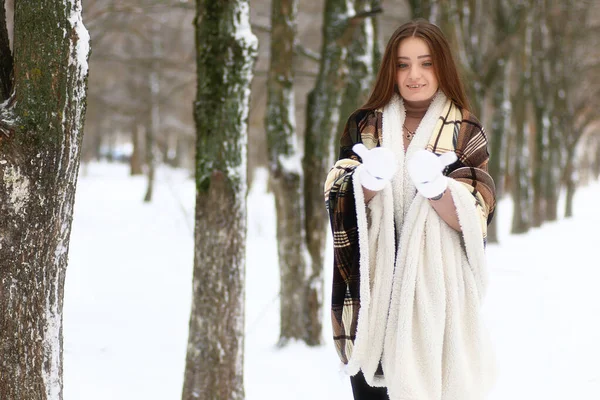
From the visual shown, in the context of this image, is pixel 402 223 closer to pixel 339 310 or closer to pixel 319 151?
pixel 339 310

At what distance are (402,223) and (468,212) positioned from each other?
28 cm

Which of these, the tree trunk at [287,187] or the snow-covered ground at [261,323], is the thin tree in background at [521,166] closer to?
the snow-covered ground at [261,323]

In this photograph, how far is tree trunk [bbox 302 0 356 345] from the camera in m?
6.17

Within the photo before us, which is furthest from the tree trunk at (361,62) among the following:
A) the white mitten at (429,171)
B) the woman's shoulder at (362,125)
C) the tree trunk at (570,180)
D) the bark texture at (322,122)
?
the tree trunk at (570,180)

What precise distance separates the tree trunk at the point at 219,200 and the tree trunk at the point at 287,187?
197 cm

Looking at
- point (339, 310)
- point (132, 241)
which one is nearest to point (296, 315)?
point (339, 310)

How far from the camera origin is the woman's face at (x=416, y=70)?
8.89 ft

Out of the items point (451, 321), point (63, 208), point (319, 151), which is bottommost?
point (451, 321)

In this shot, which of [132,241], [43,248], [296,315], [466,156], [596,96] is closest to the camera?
[43,248]

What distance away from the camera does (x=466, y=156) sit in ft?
8.64

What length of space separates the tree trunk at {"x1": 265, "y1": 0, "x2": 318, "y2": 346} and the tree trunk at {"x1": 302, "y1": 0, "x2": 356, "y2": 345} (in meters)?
0.17

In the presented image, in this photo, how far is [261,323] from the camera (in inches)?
289

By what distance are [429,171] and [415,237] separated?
30 cm

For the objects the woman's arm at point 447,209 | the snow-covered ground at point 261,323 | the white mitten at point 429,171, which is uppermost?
the white mitten at point 429,171
